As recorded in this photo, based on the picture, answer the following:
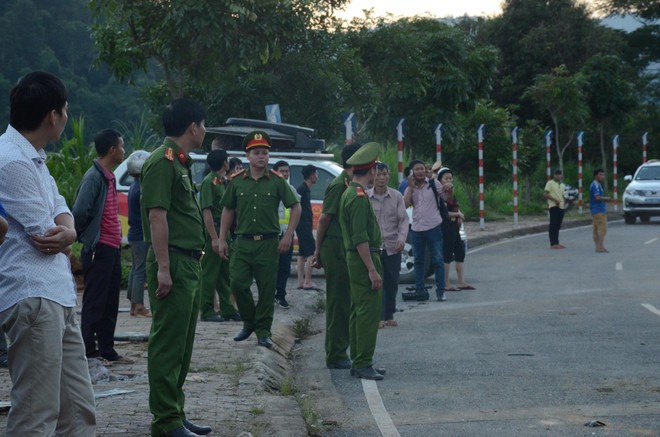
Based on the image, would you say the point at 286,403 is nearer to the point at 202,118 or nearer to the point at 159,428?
the point at 159,428

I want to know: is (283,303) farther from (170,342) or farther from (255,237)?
(170,342)

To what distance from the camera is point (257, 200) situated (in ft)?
35.6

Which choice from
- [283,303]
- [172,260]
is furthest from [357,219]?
[283,303]

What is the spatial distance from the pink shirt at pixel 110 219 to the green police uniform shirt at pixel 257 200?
1373 millimetres

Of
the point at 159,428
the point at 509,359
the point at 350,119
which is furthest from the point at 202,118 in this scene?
the point at 350,119

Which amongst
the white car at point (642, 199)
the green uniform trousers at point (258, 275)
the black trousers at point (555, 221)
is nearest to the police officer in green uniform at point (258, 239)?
the green uniform trousers at point (258, 275)

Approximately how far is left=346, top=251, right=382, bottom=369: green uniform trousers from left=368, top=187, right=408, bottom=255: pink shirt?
2764 mm

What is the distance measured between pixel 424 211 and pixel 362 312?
19.8ft

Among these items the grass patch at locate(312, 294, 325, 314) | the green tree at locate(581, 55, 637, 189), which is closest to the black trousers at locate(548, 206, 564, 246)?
the grass patch at locate(312, 294, 325, 314)

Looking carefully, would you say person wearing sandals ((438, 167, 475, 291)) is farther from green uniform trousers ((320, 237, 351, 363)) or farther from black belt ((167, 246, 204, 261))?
black belt ((167, 246, 204, 261))

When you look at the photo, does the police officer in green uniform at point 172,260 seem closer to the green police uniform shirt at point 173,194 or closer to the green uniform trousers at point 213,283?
the green police uniform shirt at point 173,194

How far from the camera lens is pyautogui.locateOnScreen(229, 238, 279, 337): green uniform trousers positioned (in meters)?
10.6

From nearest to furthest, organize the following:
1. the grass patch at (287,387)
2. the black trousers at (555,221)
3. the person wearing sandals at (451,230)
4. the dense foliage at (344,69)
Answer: the grass patch at (287,387) → the person wearing sandals at (451,230) → the dense foliage at (344,69) → the black trousers at (555,221)

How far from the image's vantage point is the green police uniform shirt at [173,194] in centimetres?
670
